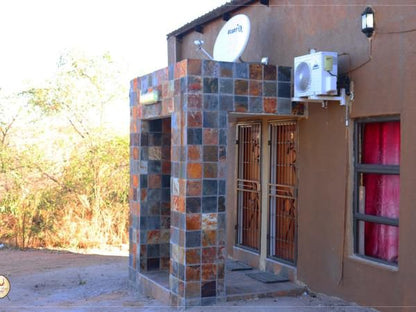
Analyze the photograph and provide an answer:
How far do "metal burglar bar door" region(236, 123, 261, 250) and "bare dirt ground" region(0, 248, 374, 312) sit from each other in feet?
6.32

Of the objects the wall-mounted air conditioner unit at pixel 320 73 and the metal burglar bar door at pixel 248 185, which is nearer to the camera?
the wall-mounted air conditioner unit at pixel 320 73

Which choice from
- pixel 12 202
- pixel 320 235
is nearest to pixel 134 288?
pixel 320 235

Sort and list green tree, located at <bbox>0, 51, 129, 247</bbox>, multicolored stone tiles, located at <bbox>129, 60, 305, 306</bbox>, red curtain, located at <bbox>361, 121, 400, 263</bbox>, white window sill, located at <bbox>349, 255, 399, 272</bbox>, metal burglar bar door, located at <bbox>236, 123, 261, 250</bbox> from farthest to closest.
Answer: green tree, located at <bbox>0, 51, 129, 247</bbox>, metal burglar bar door, located at <bbox>236, 123, 261, 250</bbox>, multicolored stone tiles, located at <bbox>129, 60, 305, 306</bbox>, red curtain, located at <bbox>361, 121, 400, 263</bbox>, white window sill, located at <bbox>349, 255, 399, 272</bbox>

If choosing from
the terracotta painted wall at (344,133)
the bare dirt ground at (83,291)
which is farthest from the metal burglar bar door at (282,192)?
the bare dirt ground at (83,291)

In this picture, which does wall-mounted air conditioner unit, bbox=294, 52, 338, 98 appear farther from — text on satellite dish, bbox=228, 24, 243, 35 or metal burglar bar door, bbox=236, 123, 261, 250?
metal burglar bar door, bbox=236, 123, 261, 250

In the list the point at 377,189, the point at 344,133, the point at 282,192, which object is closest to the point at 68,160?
the point at 282,192

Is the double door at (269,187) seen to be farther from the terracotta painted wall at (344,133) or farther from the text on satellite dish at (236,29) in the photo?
the text on satellite dish at (236,29)

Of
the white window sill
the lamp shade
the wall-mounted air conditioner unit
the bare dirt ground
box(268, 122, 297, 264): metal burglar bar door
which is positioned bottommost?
the bare dirt ground

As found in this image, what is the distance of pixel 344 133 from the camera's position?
21.6 ft

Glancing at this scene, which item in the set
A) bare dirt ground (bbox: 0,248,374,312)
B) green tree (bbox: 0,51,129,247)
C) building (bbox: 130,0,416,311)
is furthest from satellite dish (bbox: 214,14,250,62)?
green tree (bbox: 0,51,129,247)

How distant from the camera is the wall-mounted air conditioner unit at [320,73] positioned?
6.39 m

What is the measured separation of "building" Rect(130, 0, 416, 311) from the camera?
5910 millimetres

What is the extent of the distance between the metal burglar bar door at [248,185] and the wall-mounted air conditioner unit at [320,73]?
205 centimetres

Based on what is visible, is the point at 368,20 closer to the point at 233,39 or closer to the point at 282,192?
the point at 233,39
